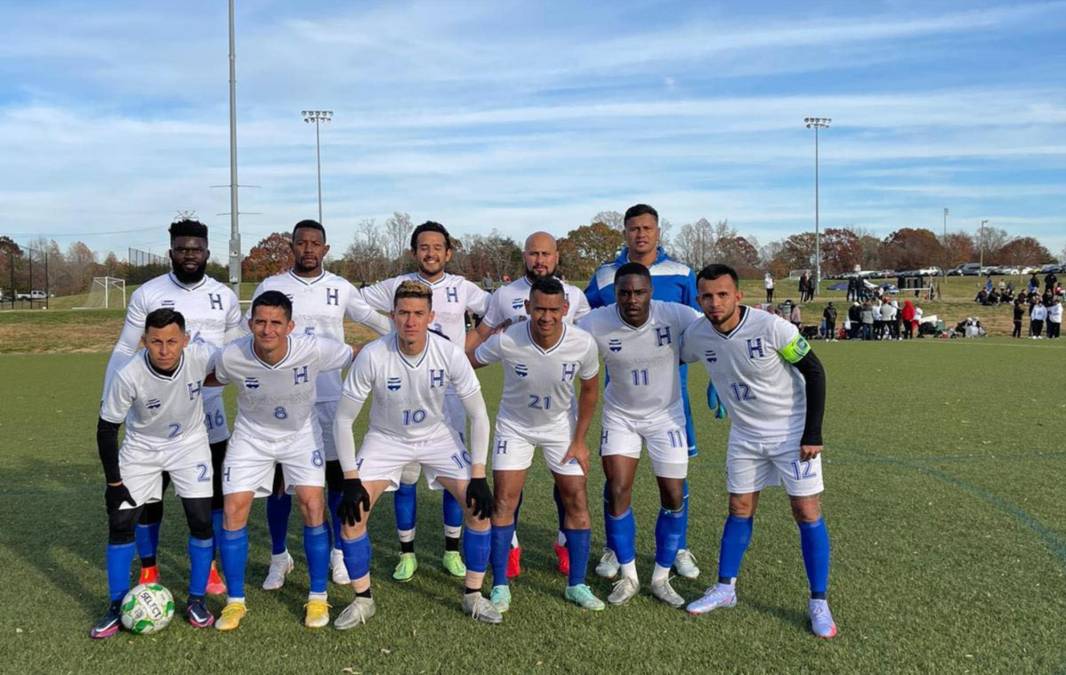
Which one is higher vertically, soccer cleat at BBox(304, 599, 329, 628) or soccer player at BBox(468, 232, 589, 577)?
soccer player at BBox(468, 232, 589, 577)

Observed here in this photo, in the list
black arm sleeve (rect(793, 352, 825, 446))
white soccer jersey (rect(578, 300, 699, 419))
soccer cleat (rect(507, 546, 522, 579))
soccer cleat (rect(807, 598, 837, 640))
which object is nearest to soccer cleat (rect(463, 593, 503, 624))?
soccer cleat (rect(507, 546, 522, 579))

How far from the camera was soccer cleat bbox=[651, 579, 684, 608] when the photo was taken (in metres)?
4.50

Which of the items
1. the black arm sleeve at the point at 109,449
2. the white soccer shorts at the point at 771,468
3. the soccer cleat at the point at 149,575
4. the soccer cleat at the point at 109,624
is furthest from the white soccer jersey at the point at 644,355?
the soccer cleat at the point at 109,624

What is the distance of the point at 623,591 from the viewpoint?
15.0 ft

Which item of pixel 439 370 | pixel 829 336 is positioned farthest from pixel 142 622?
pixel 829 336

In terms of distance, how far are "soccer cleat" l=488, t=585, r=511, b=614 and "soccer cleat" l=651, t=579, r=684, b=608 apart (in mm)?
832

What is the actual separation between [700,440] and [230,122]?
19229mm

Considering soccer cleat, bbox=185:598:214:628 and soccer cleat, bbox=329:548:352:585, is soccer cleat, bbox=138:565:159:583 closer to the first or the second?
soccer cleat, bbox=185:598:214:628

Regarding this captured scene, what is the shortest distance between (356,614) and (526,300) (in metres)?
2.10

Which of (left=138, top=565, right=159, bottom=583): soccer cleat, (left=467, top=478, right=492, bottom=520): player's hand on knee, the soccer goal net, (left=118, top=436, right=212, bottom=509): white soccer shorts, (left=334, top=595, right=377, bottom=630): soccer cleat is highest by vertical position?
the soccer goal net

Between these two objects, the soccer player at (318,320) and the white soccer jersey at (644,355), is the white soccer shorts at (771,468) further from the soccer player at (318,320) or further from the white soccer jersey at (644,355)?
the soccer player at (318,320)

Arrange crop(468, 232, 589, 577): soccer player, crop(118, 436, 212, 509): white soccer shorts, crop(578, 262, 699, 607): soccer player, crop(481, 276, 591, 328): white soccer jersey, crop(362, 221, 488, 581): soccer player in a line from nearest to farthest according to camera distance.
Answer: crop(118, 436, 212, 509): white soccer shorts → crop(578, 262, 699, 607): soccer player → crop(468, 232, 589, 577): soccer player → crop(362, 221, 488, 581): soccer player → crop(481, 276, 591, 328): white soccer jersey

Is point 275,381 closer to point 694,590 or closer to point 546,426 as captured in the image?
point 546,426

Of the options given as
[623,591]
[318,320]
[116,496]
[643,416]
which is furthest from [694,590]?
[116,496]
